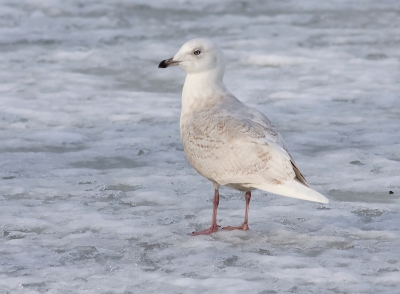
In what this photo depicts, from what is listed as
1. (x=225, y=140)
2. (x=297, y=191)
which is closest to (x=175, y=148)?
(x=225, y=140)

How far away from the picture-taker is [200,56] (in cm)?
598

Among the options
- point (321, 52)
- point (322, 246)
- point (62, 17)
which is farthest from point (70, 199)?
point (62, 17)

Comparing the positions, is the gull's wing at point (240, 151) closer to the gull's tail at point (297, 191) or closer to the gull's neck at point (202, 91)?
the gull's tail at point (297, 191)

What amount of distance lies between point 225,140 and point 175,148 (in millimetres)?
2263

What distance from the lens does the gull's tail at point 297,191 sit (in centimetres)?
496

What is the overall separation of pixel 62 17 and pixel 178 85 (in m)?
3.80

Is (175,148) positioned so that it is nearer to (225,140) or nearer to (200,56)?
(200,56)

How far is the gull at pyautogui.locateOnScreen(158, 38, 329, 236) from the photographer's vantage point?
16.9ft

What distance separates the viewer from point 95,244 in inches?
208

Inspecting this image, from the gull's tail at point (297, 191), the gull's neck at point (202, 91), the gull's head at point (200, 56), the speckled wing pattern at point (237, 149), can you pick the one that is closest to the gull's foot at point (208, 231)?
the speckled wing pattern at point (237, 149)

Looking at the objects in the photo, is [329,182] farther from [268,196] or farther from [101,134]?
[101,134]

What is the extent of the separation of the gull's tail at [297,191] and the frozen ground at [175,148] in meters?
0.35

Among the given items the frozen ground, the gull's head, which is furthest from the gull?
the frozen ground

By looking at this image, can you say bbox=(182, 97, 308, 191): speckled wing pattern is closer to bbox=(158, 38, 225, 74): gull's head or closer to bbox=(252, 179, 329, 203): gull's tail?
bbox=(252, 179, 329, 203): gull's tail
